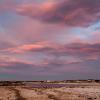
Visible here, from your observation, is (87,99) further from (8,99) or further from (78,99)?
(8,99)

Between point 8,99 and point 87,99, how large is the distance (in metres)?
13.4

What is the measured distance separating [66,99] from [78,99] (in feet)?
6.77

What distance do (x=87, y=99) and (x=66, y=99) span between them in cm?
368

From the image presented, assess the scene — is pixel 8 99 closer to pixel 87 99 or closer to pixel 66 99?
pixel 66 99

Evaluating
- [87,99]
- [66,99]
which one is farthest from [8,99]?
[87,99]

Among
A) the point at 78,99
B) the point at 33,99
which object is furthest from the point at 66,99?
the point at 33,99

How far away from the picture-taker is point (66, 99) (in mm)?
42812

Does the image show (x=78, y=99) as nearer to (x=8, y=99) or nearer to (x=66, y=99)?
(x=66, y=99)

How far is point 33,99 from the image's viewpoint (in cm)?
4366

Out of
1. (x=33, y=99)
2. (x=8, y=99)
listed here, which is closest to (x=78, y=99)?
(x=33, y=99)

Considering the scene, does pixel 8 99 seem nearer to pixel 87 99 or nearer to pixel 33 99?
pixel 33 99

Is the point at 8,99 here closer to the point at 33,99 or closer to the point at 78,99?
the point at 33,99

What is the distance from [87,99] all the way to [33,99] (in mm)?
9287

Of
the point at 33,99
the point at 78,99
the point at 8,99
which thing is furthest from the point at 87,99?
the point at 8,99
